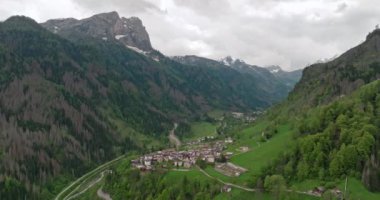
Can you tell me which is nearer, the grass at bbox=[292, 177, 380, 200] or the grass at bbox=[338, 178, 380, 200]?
the grass at bbox=[338, 178, 380, 200]

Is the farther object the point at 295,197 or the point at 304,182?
the point at 304,182

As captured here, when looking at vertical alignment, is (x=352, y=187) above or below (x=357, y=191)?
above

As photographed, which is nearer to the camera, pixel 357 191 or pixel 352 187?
pixel 357 191

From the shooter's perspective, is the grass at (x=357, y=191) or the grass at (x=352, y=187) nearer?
the grass at (x=357, y=191)

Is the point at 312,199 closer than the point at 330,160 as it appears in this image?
Yes

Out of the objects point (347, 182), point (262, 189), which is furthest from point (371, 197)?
point (262, 189)

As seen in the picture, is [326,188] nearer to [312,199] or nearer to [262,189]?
[312,199]

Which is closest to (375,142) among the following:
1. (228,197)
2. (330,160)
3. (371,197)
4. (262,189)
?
(330,160)

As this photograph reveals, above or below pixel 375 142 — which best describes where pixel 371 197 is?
below

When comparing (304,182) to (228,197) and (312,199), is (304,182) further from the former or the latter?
(228,197)
